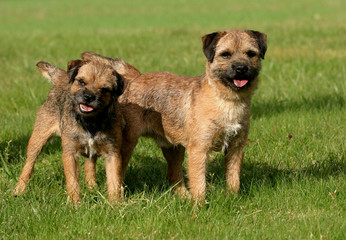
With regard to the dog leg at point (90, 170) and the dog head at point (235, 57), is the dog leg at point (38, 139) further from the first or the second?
the dog head at point (235, 57)

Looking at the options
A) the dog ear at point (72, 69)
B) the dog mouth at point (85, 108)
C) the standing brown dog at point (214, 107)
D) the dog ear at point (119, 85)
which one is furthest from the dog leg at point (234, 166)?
the dog ear at point (72, 69)

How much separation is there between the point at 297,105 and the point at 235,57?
139 inches

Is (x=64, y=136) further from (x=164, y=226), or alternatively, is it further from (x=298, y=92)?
(x=298, y=92)

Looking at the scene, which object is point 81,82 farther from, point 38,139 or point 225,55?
point 225,55

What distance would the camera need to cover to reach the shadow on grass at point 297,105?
8273mm

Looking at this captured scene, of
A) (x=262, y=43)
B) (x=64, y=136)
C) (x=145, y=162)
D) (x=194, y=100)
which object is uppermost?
(x=262, y=43)

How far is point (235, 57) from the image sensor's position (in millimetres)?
5332

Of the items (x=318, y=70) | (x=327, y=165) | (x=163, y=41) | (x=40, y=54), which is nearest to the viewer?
(x=327, y=165)

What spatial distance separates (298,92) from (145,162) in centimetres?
366

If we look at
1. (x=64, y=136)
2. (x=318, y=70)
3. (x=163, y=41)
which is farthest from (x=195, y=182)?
(x=163, y=41)

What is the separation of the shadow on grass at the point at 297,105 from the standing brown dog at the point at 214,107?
260 cm

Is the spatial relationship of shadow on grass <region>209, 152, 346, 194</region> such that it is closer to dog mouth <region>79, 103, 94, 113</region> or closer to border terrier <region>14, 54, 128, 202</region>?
border terrier <region>14, 54, 128, 202</region>

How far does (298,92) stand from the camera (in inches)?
364

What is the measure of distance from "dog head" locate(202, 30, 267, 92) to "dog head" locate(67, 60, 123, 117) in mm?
1024
